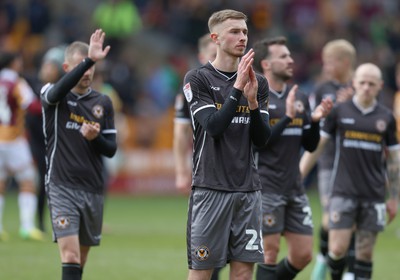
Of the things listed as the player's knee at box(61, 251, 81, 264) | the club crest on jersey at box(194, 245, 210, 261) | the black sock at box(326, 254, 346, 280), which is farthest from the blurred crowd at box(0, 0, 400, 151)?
the club crest on jersey at box(194, 245, 210, 261)

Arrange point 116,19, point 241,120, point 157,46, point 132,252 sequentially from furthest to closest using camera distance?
point 157,46, point 116,19, point 132,252, point 241,120

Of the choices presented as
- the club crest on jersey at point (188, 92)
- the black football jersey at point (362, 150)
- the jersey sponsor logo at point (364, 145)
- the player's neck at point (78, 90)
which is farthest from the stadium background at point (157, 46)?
the club crest on jersey at point (188, 92)

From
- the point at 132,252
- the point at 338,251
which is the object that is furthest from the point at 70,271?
the point at 132,252

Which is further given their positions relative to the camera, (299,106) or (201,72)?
(299,106)

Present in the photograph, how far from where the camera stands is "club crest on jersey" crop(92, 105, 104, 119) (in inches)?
370

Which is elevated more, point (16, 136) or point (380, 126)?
point (380, 126)

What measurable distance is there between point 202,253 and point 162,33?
20.3 metres

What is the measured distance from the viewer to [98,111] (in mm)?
9406

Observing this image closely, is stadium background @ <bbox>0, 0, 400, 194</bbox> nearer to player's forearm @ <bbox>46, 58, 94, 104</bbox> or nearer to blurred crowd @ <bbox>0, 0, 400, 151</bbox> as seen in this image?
blurred crowd @ <bbox>0, 0, 400, 151</bbox>

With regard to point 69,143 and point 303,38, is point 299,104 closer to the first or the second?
point 69,143

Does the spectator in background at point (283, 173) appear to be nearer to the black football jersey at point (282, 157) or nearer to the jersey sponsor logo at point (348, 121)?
the black football jersey at point (282, 157)

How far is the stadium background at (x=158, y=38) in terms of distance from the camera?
23.3 m

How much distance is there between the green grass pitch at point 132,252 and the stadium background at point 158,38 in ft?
12.9

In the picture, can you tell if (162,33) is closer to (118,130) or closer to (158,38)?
(158,38)
